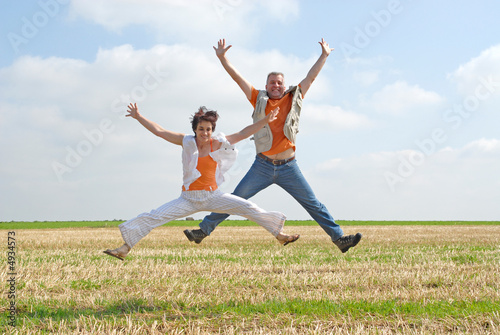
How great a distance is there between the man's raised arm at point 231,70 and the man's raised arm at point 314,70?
77 cm

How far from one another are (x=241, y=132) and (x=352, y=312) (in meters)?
2.55

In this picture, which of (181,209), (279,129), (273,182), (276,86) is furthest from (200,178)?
(276,86)

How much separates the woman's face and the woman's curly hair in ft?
A: 0.16

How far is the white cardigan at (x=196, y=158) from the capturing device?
631 cm

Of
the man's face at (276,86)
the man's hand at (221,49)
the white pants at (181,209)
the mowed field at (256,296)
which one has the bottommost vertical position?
the mowed field at (256,296)

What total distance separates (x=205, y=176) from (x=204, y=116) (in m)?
0.75

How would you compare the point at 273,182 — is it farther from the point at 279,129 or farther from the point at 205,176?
the point at 205,176

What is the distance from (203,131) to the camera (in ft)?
20.8

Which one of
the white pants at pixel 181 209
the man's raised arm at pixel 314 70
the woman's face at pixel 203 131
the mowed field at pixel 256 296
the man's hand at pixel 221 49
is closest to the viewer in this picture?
the mowed field at pixel 256 296

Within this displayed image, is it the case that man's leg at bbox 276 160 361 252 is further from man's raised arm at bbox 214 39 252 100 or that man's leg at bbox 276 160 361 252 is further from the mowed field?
man's raised arm at bbox 214 39 252 100

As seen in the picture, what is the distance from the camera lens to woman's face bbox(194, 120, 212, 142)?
20.9ft

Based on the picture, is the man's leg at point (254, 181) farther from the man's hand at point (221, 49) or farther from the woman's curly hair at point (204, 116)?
the man's hand at point (221, 49)

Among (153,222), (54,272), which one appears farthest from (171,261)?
(153,222)

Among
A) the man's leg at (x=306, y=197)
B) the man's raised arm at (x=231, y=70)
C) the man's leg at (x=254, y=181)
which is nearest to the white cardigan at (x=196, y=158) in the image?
the man's leg at (x=254, y=181)
